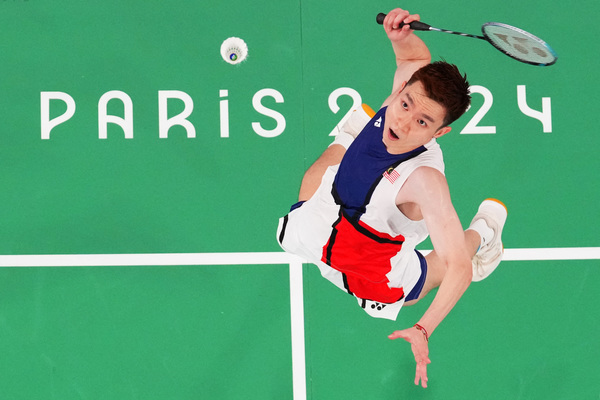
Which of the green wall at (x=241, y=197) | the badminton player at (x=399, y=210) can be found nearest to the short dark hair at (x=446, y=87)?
the badminton player at (x=399, y=210)

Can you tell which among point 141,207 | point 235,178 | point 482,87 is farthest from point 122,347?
point 482,87

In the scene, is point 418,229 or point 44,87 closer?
point 418,229

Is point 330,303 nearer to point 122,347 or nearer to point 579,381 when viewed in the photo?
point 122,347

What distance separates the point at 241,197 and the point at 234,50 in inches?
42.8

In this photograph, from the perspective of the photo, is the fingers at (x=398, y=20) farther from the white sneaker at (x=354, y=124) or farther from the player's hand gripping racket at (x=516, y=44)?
the white sneaker at (x=354, y=124)

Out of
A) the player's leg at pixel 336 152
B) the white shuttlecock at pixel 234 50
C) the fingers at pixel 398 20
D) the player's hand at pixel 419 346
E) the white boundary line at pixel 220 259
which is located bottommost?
the player's hand at pixel 419 346

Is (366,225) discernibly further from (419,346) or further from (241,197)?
(241,197)

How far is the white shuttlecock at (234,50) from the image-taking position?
5.27 metres

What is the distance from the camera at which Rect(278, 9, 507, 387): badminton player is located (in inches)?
155

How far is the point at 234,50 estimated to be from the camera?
5.27 metres

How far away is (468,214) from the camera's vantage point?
17.1ft

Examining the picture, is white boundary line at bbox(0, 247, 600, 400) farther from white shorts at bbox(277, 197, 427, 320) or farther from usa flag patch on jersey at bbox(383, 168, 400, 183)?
usa flag patch on jersey at bbox(383, 168, 400, 183)

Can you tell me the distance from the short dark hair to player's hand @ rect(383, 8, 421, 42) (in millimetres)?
303

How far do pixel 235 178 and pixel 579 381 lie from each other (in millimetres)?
2838
